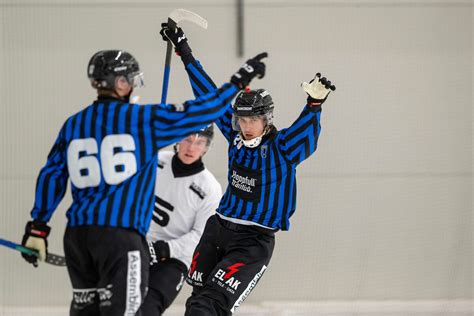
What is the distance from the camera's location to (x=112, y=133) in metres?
2.89

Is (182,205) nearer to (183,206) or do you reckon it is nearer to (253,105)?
(183,206)

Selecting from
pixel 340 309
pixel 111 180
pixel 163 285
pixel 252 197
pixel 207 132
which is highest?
pixel 207 132

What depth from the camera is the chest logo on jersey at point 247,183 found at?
366 centimetres

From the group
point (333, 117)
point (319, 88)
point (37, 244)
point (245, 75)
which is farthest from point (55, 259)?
point (333, 117)

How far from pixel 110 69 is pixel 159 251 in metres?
1.15

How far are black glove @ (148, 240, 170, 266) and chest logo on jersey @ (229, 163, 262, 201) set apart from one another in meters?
0.44

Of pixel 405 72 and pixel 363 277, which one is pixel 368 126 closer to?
pixel 405 72

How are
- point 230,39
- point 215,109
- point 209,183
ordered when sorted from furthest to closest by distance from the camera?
point 230,39
point 209,183
point 215,109

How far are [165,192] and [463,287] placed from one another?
262cm

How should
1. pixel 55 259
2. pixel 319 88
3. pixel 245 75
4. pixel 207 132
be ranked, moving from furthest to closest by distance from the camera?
pixel 207 132
pixel 319 88
pixel 55 259
pixel 245 75

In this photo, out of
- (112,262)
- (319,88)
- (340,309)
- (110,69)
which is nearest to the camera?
(112,262)

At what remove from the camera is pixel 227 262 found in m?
3.59

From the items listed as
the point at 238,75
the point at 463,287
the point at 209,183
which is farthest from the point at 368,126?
the point at 238,75

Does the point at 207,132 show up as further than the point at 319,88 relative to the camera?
Yes
